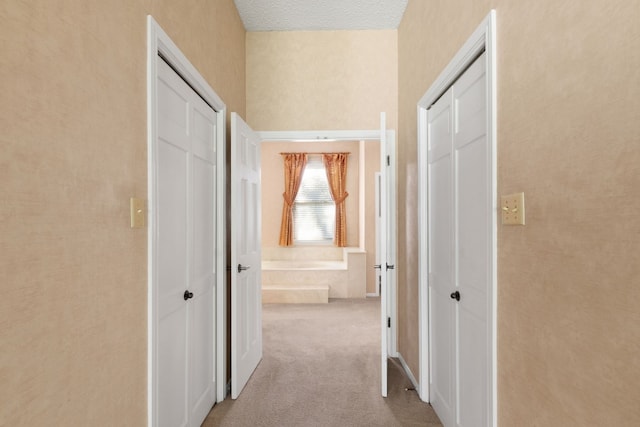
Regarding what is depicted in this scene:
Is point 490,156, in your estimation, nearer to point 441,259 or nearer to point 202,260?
point 441,259

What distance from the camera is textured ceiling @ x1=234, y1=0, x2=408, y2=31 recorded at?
2.87 meters

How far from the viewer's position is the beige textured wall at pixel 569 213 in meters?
0.80

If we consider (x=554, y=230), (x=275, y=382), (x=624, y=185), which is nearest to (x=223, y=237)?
(x=275, y=382)

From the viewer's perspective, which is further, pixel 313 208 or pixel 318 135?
pixel 313 208

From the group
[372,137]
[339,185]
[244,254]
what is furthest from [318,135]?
[339,185]

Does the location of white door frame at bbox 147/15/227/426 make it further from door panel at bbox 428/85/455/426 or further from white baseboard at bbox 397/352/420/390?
white baseboard at bbox 397/352/420/390

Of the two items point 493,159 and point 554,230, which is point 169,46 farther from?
point 554,230

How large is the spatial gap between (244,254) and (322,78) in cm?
173

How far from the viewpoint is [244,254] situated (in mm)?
2779

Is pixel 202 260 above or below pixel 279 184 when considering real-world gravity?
below

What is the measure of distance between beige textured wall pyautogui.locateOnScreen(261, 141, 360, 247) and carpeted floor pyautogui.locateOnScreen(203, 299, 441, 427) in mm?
2540

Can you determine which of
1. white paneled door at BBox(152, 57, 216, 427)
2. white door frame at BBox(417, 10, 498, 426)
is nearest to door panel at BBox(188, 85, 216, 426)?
white paneled door at BBox(152, 57, 216, 427)
